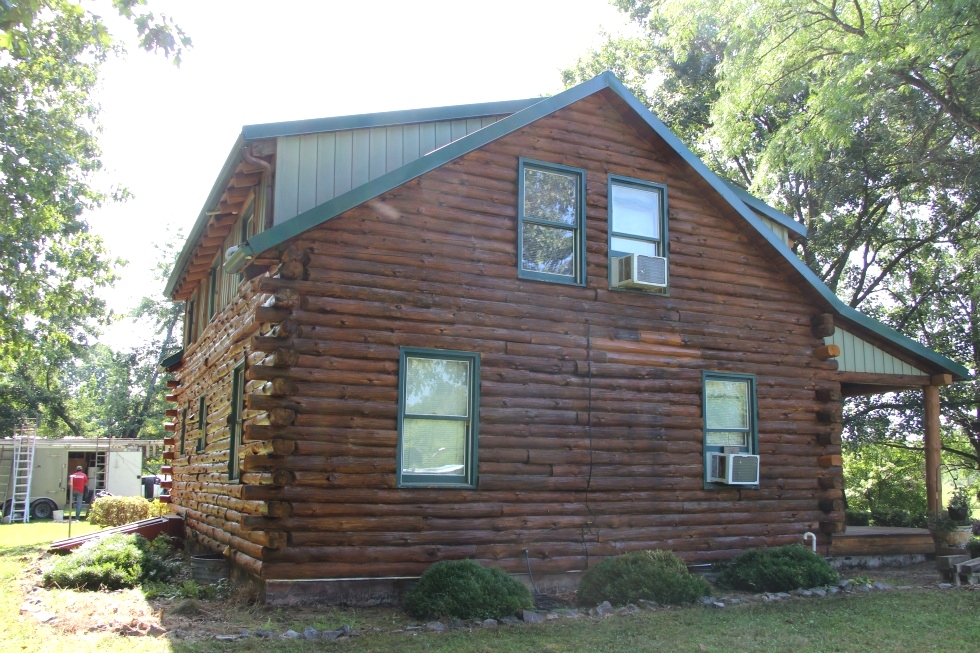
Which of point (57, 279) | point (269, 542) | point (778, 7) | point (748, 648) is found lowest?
point (748, 648)

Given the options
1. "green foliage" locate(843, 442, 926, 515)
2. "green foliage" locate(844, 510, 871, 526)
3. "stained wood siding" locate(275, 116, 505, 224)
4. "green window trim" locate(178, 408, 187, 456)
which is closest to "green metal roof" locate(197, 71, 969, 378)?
"stained wood siding" locate(275, 116, 505, 224)

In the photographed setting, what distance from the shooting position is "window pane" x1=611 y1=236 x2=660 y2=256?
1202 centimetres

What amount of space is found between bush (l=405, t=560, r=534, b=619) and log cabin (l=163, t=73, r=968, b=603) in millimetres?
820

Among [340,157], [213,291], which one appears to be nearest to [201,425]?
[213,291]

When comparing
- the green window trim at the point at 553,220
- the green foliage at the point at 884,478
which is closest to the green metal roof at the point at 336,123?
the green window trim at the point at 553,220

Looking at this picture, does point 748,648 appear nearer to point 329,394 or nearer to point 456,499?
point 456,499

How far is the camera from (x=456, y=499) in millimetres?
10164

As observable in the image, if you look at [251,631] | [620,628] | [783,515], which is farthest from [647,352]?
[251,631]

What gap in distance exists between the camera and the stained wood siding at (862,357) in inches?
568

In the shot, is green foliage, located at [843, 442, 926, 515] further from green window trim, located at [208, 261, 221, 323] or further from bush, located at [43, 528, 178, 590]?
bush, located at [43, 528, 178, 590]

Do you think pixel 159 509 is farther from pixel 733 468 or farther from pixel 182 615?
pixel 733 468

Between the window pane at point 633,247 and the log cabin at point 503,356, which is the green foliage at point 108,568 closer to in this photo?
the log cabin at point 503,356

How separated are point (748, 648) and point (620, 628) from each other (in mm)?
1312

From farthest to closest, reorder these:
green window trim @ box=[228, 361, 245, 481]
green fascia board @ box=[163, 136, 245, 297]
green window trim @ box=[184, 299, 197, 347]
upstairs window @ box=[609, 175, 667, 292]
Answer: green window trim @ box=[184, 299, 197, 347] → upstairs window @ box=[609, 175, 667, 292] → green window trim @ box=[228, 361, 245, 481] → green fascia board @ box=[163, 136, 245, 297]
